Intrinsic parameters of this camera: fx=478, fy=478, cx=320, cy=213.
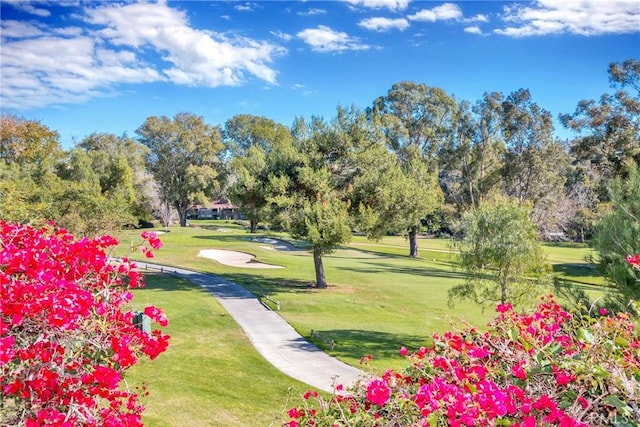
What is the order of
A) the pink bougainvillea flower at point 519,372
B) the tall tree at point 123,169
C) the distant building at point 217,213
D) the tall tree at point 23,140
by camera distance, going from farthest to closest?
the distant building at point 217,213, the tall tree at point 123,169, the tall tree at point 23,140, the pink bougainvillea flower at point 519,372

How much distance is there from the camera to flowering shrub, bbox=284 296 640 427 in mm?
3340

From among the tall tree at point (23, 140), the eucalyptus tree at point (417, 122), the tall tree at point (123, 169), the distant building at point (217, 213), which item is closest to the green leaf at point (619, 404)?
the tall tree at point (123, 169)

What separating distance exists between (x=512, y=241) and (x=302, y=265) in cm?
2249

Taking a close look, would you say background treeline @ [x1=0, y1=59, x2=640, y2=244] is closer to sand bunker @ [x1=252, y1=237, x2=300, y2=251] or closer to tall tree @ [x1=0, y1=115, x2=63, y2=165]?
tall tree @ [x1=0, y1=115, x2=63, y2=165]

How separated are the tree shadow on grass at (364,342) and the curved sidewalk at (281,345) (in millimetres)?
550

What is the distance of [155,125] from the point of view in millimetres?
66062

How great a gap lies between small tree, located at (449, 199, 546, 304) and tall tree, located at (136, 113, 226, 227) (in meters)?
50.9

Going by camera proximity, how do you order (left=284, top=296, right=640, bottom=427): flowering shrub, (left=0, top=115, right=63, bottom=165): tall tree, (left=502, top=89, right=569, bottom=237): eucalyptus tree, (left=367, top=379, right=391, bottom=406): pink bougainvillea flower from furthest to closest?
(left=0, top=115, right=63, bottom=165): tall tree, (left=502, top=89, right=569, bottom=237): eucalyptus tree, (left=367, top=379, right=391, bottom=406): pink bougainvillea flower, (left=284, top=296, right=640, bottom=427): flowering shrub

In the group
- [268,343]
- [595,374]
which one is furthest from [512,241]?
[595,374]

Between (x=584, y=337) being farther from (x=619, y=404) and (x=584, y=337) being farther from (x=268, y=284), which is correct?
(x=268, y=284)

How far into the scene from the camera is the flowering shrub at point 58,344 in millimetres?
4047

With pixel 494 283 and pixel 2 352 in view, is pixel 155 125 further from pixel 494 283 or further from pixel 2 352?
pixel 2 352

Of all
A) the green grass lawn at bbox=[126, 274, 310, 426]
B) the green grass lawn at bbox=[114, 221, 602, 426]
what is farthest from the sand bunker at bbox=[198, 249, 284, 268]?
the green grass lawn at bbox=[126, 274, 310, 426]

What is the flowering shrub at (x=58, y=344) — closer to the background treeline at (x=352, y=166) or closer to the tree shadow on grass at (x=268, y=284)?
the background treeline at (x=352, y=166)
